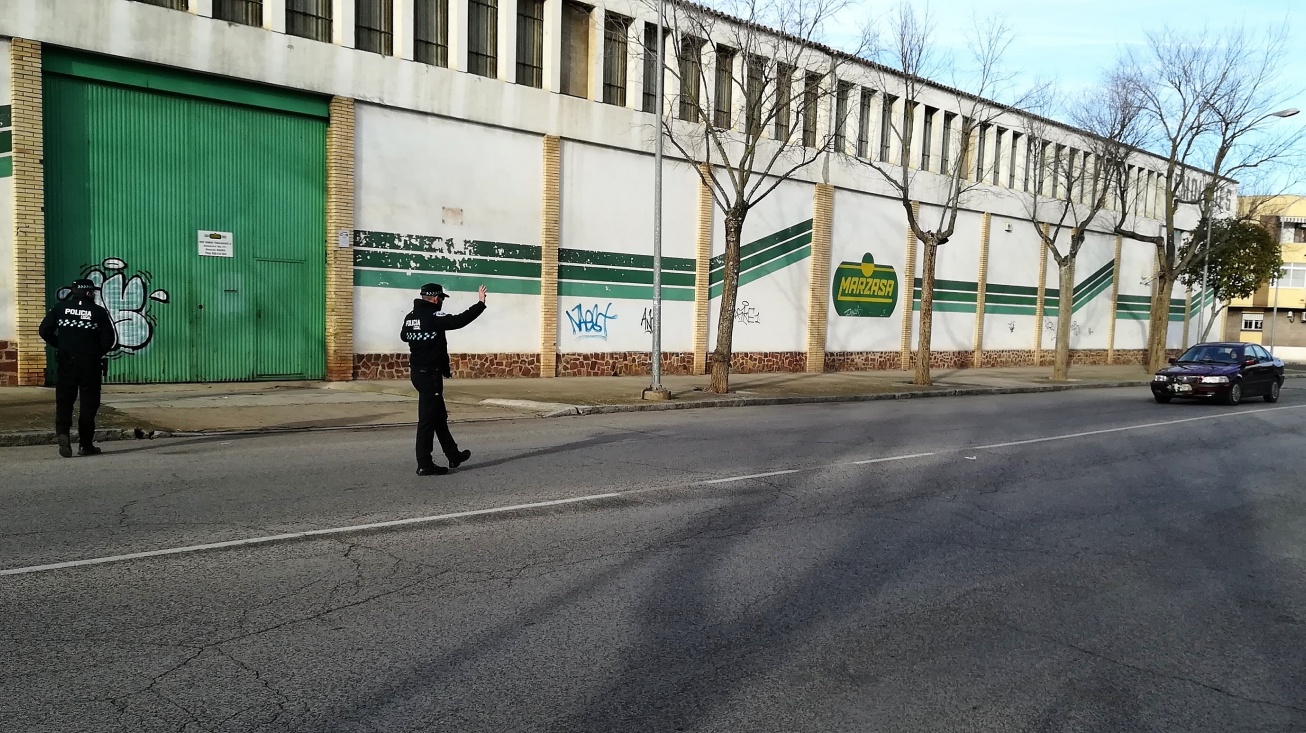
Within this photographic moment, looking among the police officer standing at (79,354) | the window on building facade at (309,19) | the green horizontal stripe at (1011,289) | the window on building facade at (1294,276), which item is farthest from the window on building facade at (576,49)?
the window on building facade at (1294,276)

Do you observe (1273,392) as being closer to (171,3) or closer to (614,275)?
(614,275)

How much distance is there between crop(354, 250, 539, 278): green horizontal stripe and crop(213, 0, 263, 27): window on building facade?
451 cm

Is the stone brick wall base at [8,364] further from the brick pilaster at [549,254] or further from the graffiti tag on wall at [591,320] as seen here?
the graffiti tag on wall at [591,320]

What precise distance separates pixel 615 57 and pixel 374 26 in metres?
6.09

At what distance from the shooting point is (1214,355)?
71.7 feet

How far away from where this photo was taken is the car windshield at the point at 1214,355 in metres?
21.4

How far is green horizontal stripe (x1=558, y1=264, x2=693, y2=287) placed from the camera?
2141 cm

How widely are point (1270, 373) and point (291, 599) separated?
24081 mm

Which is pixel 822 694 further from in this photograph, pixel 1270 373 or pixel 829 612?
pixel 1270 373

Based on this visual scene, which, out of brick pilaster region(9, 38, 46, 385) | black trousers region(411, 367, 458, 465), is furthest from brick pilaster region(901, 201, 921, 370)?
black trousers region(411, 367, 458, 465)

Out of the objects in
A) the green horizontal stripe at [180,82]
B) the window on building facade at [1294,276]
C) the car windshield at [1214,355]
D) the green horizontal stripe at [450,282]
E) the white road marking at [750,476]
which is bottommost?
the white road marking at [750,476]

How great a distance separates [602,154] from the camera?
21859 millimetres

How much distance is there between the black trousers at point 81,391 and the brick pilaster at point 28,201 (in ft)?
21.0

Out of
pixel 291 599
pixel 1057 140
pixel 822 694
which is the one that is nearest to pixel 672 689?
pixel 822 694
